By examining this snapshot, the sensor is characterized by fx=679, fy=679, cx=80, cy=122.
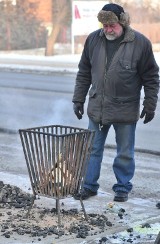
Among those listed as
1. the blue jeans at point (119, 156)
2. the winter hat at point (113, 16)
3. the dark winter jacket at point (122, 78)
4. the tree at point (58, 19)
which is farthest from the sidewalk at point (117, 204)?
the tree at point (58, 19)

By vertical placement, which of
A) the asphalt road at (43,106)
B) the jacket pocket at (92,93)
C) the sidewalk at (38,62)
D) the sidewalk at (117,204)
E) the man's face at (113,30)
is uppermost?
the man's face at (113,30)

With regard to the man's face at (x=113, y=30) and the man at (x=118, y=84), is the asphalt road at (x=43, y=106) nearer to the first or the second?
the man at (x=118, y=84)

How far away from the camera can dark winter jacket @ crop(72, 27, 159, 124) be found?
21.3ft

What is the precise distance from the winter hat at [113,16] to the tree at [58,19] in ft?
98.7

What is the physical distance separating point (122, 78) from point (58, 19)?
33168 mm

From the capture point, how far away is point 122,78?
652 centimetres

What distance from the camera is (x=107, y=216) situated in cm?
607

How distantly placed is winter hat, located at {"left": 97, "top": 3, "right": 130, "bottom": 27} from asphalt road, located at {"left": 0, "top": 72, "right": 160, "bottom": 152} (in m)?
3.52

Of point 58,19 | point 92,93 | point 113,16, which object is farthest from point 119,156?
point 58,19

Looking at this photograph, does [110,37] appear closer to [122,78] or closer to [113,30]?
[113,30]

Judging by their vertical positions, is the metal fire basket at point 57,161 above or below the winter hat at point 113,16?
below

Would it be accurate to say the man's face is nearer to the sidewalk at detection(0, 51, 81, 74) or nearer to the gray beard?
the gray beard

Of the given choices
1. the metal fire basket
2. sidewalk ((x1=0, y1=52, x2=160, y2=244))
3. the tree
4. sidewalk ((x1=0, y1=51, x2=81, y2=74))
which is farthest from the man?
the tree

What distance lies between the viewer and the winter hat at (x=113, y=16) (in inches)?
252
